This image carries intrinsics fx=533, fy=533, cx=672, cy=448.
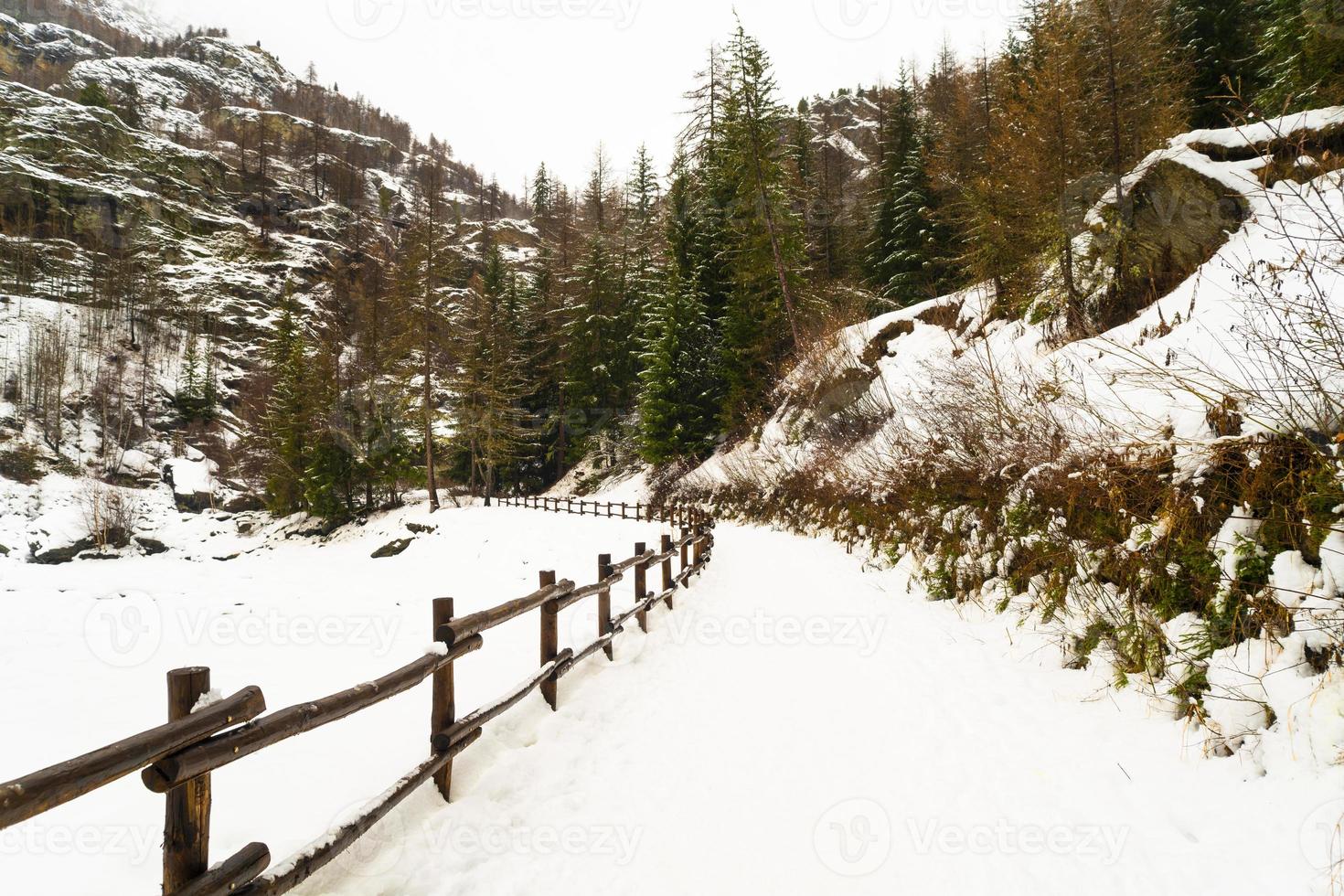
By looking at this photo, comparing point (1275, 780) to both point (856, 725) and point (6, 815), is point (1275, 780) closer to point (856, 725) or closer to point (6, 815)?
point (856, 725)

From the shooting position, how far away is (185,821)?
1.88m

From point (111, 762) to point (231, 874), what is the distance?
2.25ft

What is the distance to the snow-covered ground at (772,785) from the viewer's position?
259 cm

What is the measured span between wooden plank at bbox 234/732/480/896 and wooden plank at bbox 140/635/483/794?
1.49ft

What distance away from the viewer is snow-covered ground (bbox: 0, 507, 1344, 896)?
8.51 ft

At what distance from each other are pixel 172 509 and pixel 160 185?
45.4 metres

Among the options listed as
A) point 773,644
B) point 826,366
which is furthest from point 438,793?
point 826,366

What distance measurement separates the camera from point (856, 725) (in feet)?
13.7

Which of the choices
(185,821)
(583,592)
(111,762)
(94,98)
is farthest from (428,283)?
(94,98)

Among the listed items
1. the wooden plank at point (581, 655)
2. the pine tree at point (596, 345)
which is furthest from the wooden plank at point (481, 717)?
the pine tree at point (596, 345)

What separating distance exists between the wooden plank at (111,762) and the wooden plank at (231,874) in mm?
452

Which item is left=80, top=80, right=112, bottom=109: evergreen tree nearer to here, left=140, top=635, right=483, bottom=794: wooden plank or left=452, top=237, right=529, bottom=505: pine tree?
left=452, top=237, right=529, bottom=505: pine tree

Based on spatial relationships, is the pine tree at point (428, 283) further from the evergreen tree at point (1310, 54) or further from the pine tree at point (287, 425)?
the evergreen tree at point (1310, 54)

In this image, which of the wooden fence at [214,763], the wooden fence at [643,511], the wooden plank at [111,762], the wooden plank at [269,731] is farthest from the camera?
the wooden fence at [643,511]
